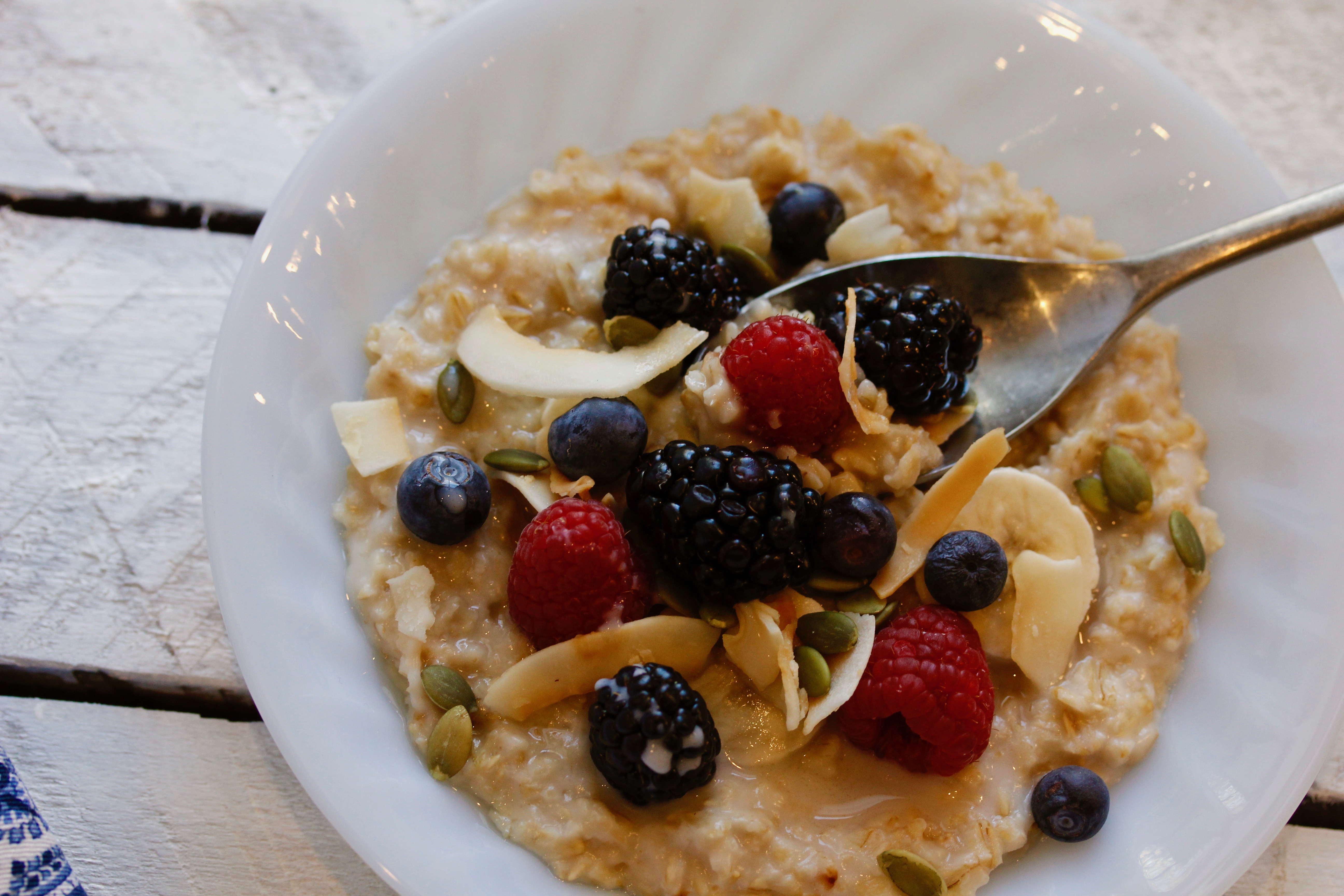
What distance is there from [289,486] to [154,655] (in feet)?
1.95

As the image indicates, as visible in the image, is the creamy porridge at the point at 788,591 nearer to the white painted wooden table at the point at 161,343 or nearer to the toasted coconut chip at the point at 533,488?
the toasted coconut chip at the point at 533,488

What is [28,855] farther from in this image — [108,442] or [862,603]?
[862,603]

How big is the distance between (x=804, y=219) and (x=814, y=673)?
1.11 metres

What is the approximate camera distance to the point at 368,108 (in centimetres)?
214

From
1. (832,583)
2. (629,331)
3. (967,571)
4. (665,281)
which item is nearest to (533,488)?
(629,331)

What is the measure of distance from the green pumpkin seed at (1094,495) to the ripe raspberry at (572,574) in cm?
106

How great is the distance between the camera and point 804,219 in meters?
2.29

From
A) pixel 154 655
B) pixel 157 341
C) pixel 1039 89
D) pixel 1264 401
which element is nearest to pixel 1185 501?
pixel 1264 401

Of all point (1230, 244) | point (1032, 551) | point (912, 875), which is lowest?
point (912, 875)

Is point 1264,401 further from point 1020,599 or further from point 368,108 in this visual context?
point 368,108

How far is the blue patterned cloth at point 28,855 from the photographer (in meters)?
1.70

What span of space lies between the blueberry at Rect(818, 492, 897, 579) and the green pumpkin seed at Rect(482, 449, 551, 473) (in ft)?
1.98

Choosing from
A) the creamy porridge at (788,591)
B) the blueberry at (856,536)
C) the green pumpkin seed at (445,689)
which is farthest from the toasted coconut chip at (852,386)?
the green pumpkin seed at (445,689)

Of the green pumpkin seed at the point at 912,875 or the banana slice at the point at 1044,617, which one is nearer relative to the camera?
the green pumpkin seed at the point at 912,875
